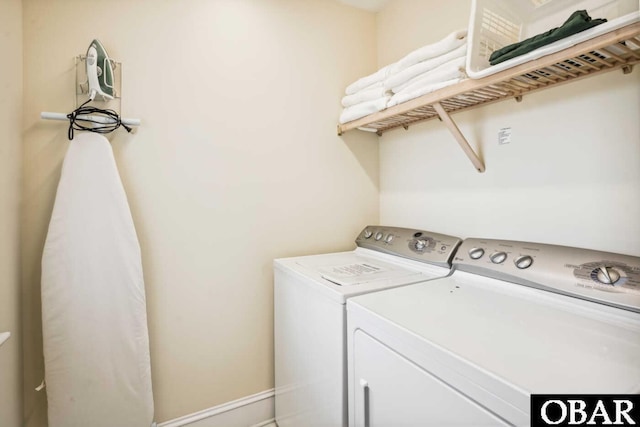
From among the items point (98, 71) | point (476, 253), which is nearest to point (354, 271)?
point (476, 253)

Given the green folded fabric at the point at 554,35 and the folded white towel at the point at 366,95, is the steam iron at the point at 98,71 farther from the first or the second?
the green folded fabric at the point at 554,35

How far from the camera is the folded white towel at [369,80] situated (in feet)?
5.11

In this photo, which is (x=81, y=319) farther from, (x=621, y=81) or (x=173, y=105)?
(x=621, y=81)

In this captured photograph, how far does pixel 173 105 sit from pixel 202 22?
1.54ft

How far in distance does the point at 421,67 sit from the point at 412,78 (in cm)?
7

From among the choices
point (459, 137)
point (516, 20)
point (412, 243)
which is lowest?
point (412, 243)

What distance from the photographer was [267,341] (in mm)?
1719

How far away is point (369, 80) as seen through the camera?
167 cm

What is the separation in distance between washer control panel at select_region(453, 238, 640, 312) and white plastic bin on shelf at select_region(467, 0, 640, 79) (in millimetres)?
653

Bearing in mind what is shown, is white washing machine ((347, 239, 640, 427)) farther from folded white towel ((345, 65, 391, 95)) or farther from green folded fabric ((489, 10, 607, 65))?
folded white towel ((345, 65, 391, 95))

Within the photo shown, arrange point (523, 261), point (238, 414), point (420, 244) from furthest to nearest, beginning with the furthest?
point (238, 414)
point (420, 244)
point (523, 261)

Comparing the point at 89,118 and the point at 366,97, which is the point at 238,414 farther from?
the point at 366,97

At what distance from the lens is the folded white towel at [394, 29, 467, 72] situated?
1214 millimetres

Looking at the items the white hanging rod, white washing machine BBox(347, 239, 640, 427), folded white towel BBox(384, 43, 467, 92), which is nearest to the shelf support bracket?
folded white towel BBox(384, 43, 467, 92)
